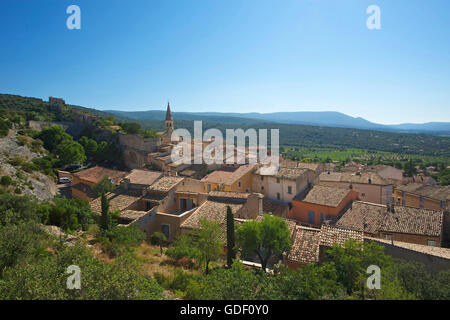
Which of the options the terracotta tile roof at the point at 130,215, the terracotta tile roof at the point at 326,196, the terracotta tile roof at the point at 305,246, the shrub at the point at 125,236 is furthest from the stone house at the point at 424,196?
the shrub at the point at 125,236

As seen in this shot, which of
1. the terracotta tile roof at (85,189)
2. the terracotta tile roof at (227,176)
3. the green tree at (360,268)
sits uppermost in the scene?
the terracotta tile roof at (227,176)

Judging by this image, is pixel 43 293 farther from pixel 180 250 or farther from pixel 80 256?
pixel 180 250

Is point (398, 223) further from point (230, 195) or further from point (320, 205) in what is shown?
point (230, 195)

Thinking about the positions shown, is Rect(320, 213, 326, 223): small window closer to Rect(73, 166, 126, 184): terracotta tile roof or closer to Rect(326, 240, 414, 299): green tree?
Rect(326, 240, 414, 299): green tree

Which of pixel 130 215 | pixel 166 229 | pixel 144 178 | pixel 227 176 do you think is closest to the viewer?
pixel 130 215

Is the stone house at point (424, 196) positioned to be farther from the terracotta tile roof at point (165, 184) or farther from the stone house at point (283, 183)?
the terracotta tile roof at point (165, 184)

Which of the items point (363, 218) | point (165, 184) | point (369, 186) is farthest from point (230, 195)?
point (369, 186)
